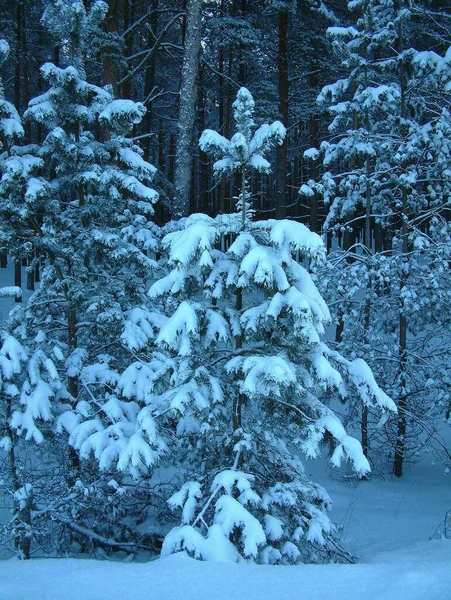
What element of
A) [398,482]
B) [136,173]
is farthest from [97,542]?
[398,482]

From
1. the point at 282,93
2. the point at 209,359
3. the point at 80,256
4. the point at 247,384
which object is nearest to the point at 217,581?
the point at 247,384

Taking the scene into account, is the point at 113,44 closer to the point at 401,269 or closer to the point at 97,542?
the point at 401,269

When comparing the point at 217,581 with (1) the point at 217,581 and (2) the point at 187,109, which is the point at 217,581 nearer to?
(1) the point at 217,581

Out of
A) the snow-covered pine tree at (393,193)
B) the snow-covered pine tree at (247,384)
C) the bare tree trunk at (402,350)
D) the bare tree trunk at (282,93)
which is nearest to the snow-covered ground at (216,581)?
the snow-covered pine tree at (247,384)

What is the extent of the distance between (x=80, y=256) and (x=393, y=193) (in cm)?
785

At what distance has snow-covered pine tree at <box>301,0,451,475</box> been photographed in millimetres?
10078

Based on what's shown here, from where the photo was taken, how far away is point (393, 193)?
1152cm

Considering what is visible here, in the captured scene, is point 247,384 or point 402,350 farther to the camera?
point 402,350

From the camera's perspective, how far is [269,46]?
47.4ft

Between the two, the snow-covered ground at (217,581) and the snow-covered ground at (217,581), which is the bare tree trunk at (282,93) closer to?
the snow-covered ground at (217,581)

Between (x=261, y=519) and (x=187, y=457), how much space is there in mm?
1312

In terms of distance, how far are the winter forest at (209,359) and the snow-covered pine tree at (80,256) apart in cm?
4

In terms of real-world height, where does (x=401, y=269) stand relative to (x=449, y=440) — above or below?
above

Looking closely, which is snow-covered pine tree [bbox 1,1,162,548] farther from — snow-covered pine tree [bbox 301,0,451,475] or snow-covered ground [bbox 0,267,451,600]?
snow-covered pine tree [bbox 301,0,451,475]
